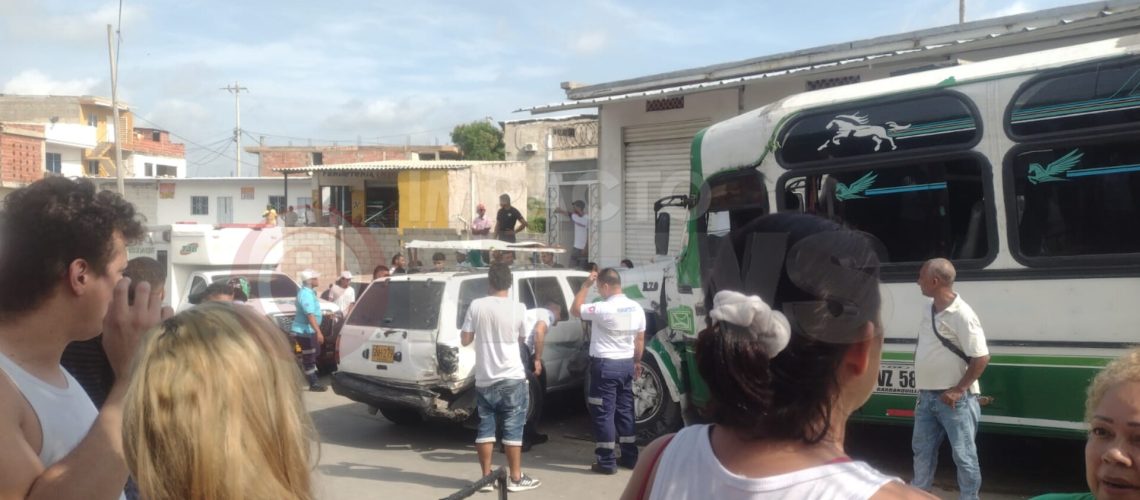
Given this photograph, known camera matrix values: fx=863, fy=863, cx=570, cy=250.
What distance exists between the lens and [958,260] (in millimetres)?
6668

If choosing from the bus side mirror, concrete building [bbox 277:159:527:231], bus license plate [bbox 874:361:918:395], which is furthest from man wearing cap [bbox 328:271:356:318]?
concrete building [bbox 277:159:527:231]

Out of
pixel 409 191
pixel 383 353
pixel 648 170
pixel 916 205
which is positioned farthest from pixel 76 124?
pixel 916 205

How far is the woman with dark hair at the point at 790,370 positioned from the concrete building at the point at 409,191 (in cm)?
2527

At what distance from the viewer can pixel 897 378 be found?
6.92 meters

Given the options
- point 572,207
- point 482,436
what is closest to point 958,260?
point 482,436

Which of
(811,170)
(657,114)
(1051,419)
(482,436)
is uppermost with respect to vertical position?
(657,114)

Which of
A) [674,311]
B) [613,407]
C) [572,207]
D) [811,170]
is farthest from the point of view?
[572,207]

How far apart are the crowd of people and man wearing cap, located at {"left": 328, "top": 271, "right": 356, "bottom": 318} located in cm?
1227

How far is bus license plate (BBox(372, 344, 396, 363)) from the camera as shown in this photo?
930cm

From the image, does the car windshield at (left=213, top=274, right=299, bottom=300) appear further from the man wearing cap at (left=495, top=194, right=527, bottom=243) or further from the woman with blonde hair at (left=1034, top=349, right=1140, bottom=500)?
the woman with blonde hair at (left=1034, top=349, right=1140, bottom=500)

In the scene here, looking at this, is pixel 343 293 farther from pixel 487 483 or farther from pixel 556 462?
pixel 487 483

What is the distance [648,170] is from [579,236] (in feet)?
5.82

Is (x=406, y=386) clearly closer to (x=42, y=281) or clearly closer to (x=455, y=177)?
(x=42, y=281)

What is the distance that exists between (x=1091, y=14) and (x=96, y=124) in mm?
55891
